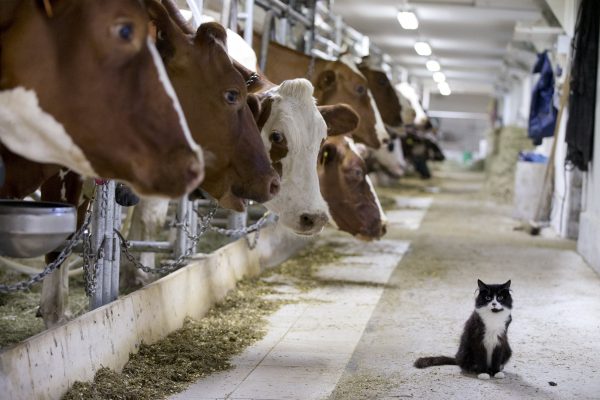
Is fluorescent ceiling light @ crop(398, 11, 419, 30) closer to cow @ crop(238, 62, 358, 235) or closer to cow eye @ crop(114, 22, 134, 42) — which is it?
cow @ crop(238, 62, 358, 235)

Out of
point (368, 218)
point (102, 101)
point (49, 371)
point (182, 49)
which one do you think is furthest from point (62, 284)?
point (368, 218)

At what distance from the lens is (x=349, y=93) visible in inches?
321

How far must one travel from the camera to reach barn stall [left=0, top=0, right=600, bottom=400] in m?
2.71

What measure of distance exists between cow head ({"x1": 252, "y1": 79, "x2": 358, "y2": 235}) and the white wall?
4087 mm

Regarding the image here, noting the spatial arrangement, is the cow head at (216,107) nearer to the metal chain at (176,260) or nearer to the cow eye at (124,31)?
the cow eye at (124,31)

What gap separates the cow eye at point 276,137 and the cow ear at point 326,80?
9.69 ft

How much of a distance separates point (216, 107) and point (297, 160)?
56.8 inches


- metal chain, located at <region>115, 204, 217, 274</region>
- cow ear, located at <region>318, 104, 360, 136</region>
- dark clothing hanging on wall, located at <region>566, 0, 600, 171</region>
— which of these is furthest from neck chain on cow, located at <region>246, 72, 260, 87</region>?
dark clothing hanging on wall, located at <region>566, 0, 600, 171</region>

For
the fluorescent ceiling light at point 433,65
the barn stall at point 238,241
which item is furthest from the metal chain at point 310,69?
the fluorescent ceiling light at point 433,65

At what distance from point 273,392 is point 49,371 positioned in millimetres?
1004

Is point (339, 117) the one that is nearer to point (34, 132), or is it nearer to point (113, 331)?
point (113, 331)

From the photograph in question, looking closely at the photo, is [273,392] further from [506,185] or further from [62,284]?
[506,185]

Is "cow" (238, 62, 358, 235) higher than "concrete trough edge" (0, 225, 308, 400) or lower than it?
higher

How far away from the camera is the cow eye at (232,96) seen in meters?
3.72
